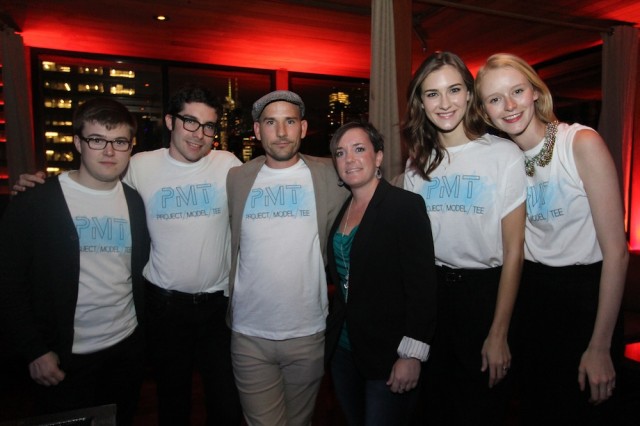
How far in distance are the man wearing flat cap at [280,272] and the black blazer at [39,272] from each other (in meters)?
0.63

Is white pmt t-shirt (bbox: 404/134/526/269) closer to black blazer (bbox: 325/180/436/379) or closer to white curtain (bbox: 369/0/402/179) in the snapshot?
black blazer (bbox: 325/180/436/379)

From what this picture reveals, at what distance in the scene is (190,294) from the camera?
196 cm

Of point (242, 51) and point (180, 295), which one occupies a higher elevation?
point (242, 51)

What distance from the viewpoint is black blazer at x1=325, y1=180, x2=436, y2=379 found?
1.53 metres

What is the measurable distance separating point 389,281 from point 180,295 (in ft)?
3.10

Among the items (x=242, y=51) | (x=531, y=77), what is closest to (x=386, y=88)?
(x=531, y=77)

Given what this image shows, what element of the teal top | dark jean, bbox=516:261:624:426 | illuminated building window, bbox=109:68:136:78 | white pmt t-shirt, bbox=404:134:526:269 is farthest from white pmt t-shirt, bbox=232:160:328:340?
illuminated building window, bbox=109:68:136:78

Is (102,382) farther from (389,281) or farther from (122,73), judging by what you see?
(122,73)

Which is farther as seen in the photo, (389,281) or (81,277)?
→ (81,277)

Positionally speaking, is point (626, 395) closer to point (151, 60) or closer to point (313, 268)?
point (313, 268)

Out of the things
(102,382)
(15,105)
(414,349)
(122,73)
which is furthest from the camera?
(122,73)

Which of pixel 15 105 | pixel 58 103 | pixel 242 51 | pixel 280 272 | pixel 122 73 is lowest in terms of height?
pixel 280 272

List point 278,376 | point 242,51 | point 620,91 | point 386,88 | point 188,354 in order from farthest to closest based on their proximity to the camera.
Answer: point 242,51
point 620,91
point 386,88
point 188,354
point 278,376

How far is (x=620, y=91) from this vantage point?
4.50 m
